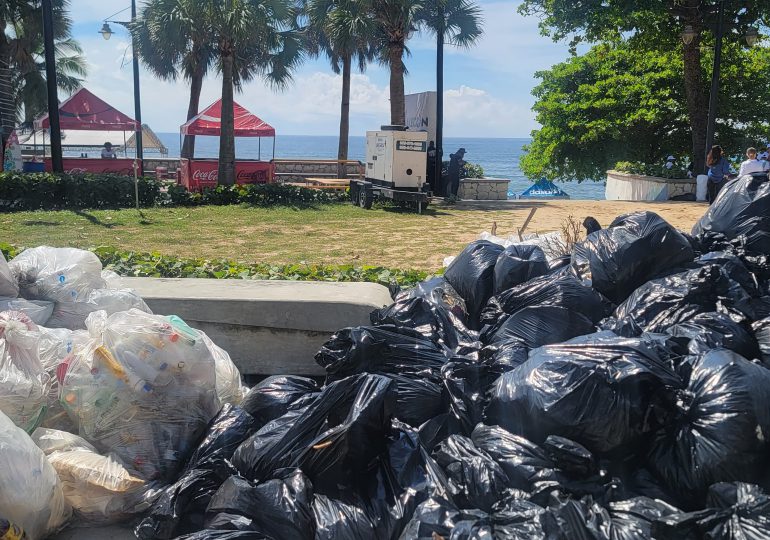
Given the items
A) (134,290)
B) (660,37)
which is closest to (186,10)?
(660,37)

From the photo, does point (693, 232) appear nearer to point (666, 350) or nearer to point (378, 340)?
point (666, 350)

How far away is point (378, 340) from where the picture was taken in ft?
11.5

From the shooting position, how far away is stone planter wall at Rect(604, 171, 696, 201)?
19.8 metres

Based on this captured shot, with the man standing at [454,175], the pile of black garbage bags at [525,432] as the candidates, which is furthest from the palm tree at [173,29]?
the pile of black garbage bags at [525,432]

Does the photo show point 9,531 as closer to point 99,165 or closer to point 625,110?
point 99,165

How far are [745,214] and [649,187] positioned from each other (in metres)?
17.3

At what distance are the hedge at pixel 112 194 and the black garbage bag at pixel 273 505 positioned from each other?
51.9 ft

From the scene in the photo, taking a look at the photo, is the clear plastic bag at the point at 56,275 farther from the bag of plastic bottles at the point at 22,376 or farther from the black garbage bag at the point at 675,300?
the black garbage bag at the point at 675,300

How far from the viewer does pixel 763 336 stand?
3328 millimetres

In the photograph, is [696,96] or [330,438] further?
[696,96]

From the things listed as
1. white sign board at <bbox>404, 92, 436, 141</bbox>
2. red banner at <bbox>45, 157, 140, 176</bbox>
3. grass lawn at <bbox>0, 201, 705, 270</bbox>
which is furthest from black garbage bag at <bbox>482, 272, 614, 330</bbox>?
red banner at <bbox>45, 157, 140, 176</bbox>

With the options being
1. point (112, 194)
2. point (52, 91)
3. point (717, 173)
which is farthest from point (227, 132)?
point (717, 173)

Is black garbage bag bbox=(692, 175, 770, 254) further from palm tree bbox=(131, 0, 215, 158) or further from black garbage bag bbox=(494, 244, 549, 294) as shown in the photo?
palm tree bbox=(131, 0, 215, 158)

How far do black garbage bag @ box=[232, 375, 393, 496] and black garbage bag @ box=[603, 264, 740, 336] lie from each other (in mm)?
1251
